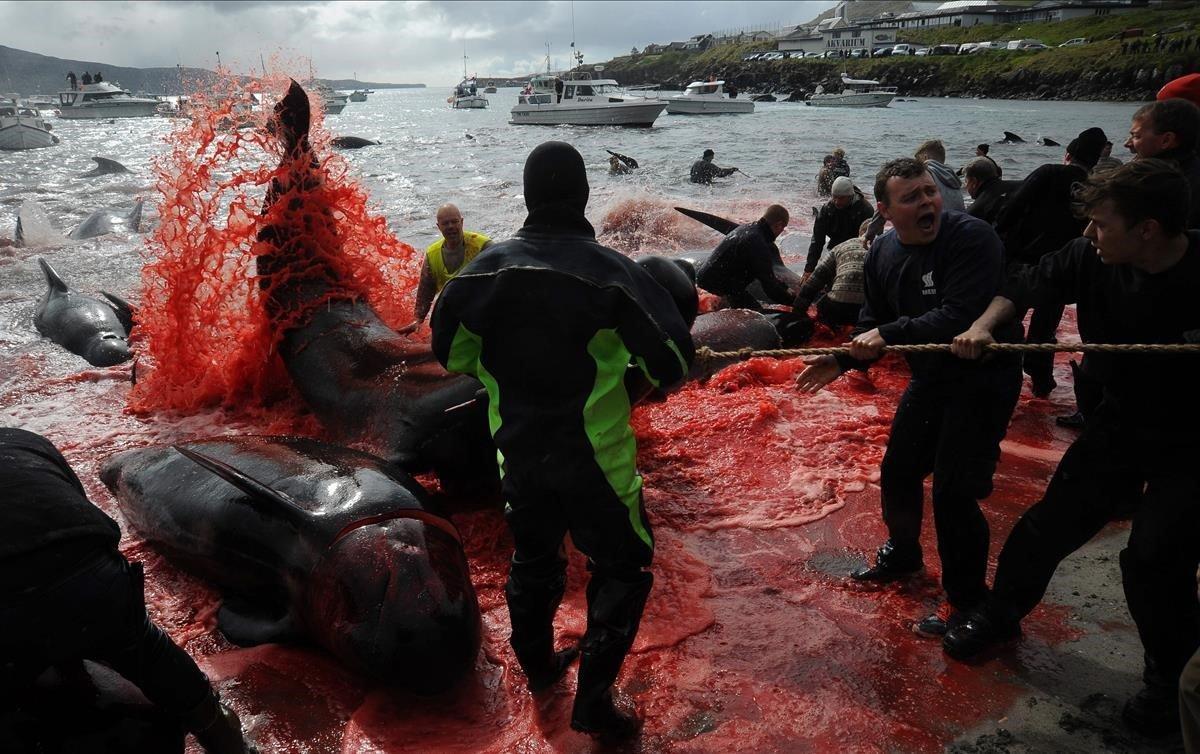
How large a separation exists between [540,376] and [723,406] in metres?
4.35

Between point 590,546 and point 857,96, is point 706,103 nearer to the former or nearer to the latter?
point 857,96

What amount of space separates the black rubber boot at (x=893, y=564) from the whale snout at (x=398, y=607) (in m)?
2.15

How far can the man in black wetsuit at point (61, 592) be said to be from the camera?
2426mm

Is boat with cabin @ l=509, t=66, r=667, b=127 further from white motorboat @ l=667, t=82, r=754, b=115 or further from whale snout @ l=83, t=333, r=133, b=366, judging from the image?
whale snout @ l=83, t=333, r=133, b=366

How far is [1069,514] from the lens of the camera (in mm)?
3369


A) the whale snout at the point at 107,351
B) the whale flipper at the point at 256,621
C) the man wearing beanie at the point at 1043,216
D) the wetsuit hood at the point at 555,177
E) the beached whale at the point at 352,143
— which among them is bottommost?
the whale flipper at the point at 256,621

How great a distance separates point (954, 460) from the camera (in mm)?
3629

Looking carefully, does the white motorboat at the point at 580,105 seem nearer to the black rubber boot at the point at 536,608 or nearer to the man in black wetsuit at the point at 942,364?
the man in black wetsuit at the point at 942,364

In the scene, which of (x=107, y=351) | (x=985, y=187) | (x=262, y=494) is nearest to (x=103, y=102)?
(x=107, y=351)

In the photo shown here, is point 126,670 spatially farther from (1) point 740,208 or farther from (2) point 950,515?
(1) point 740,208

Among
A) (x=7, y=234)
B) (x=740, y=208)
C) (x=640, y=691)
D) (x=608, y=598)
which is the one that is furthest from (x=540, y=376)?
(x=7, y=234)

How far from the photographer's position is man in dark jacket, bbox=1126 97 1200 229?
487 centimetres

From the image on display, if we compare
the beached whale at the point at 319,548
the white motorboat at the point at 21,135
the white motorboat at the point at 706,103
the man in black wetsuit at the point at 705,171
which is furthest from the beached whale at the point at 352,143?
the beached whale at the point at 319,548

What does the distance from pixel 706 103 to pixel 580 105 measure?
13074 mm
